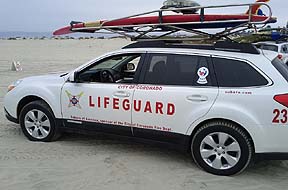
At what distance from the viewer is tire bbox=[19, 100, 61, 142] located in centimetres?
514

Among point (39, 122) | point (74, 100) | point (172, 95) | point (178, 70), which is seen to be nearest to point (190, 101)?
point (172, 95)

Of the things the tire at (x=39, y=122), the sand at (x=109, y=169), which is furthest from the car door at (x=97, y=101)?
the sand at (x=109, y=169)

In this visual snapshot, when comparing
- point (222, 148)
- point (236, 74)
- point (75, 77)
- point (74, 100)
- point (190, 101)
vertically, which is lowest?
point (222, 148)

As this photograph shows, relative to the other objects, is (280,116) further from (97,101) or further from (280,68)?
(97,101)

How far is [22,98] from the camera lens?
5.32 m

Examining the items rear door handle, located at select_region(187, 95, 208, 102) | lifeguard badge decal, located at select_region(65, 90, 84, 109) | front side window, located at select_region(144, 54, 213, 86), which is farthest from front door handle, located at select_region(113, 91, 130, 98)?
rear door handle, located at select_region(187, 95, 208, 102)

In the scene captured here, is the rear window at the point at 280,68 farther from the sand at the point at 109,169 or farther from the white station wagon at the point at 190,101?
the sand at the point at 109,169

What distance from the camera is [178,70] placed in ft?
14.3

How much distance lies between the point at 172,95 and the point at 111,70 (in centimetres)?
168

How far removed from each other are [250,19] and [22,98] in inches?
147

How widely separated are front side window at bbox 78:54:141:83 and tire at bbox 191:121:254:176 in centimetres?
133

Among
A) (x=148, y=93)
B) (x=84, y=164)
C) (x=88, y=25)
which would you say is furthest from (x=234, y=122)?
(x=88, y=25)

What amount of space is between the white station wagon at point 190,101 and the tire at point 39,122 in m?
0.02

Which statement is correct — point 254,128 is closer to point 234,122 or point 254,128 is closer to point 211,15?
point 234,122
